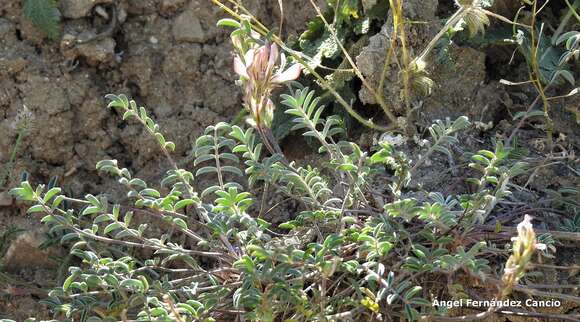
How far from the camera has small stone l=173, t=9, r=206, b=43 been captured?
3.25 m

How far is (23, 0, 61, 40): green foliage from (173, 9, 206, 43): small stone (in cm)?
46

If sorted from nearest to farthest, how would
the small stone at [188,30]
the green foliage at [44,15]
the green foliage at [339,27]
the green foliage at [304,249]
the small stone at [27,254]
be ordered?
the green foliage at [304,249]
the small stone at [27,254]
the green foliage at [339,27]
the green foliage at [44,15]
the small stone at [188,30]

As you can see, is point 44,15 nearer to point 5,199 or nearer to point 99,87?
point 99,87

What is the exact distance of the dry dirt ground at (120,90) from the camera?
2.89m

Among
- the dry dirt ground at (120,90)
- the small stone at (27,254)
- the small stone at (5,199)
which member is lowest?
the small stone at (27,254)

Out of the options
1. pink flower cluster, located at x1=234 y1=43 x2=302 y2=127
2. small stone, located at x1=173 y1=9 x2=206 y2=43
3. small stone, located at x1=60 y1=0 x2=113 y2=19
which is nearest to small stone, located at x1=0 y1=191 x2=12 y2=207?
small stone, located at x1=60 y1=0 x2=113 y2=19

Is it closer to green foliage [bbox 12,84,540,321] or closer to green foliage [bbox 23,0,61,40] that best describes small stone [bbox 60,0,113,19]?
green foliage [bbox 23,0,61,40]

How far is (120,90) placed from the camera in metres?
3.16

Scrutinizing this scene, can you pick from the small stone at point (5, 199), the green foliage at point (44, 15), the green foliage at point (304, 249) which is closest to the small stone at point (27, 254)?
the small stone at point (5, 199)

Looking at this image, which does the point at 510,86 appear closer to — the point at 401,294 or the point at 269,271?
the point at 401,294

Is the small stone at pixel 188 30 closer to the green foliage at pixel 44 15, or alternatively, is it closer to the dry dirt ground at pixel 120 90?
the dry dirt ground at pixel 120 90

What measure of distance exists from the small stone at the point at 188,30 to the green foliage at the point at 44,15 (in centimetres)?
46

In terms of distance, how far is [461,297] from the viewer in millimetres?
2316

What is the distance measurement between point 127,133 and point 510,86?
144 centimetres
